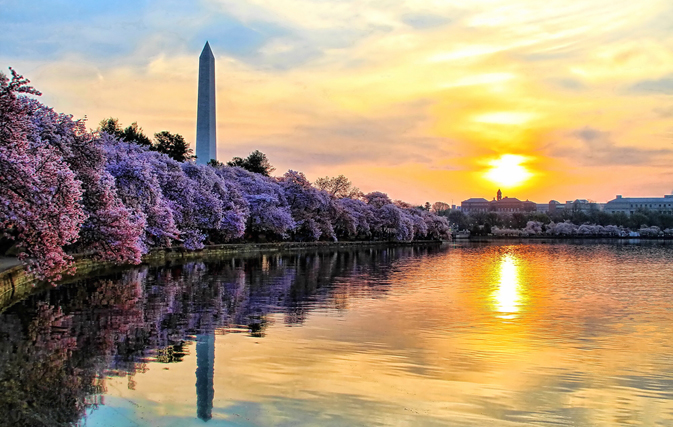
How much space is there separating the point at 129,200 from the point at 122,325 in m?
18.5

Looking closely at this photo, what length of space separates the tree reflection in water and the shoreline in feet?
2.57

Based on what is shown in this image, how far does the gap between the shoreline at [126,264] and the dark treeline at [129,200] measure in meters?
0.85

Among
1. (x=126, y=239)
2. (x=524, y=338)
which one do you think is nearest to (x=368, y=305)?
(x=524, y=338)

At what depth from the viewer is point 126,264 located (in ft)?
121

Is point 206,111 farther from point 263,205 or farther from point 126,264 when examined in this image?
point 126,264

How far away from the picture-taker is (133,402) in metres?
9.74

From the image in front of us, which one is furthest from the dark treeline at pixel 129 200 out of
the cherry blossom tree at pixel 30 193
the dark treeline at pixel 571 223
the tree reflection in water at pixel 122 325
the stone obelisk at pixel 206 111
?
the dark treeline at pixel 571 223

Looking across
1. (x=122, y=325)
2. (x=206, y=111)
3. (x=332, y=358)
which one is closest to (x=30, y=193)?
(x=122, y=325)

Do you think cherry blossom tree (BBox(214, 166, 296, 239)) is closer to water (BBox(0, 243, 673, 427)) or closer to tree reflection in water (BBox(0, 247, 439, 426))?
tree reflection in water (BBox(0, 247, 439, 426))

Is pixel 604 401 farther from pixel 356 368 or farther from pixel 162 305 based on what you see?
pixel 162 305

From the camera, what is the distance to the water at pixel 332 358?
9453 millimetres

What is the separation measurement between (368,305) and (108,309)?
8436 millimetres

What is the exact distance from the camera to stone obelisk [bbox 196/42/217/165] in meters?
62.9

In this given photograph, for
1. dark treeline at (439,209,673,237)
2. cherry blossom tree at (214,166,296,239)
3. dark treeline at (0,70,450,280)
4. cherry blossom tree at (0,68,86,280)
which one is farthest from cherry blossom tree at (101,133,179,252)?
dark treeline at (439,209,673,237)
